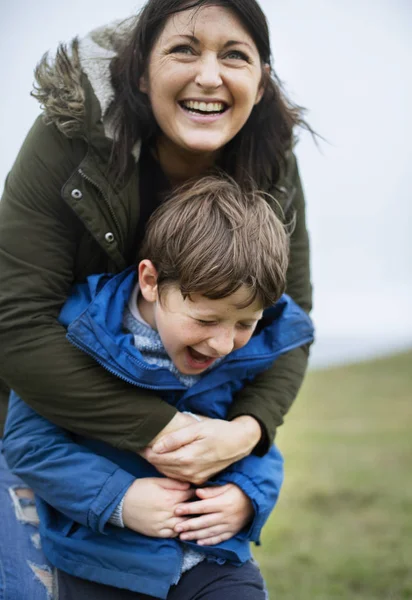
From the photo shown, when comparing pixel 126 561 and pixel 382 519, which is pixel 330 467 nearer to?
pixel 382 519

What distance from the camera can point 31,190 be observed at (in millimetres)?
2744

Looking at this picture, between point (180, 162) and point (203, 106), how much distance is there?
31 cm

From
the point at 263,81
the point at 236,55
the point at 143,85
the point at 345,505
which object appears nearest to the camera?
the point at 236,55

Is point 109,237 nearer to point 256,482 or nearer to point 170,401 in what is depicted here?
point 170,401

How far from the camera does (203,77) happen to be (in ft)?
8.91

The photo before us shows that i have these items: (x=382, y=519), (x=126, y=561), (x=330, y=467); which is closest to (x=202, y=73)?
(x=126, y=561)

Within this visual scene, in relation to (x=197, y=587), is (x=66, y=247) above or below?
above

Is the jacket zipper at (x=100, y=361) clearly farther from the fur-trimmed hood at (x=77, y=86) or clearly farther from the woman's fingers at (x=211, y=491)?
the fur-trimmed hood at (x=77, y=86)

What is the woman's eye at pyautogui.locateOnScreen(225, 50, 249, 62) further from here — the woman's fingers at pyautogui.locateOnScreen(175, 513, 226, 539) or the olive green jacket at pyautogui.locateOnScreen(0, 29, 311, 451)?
Answer: the woman's fingers at pyautogui.locateOnScreen(175, 513, 226, 539)

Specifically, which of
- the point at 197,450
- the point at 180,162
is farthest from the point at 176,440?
the point at 180,162

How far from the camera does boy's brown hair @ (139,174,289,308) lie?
2.53 meters

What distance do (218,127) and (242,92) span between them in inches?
5.3

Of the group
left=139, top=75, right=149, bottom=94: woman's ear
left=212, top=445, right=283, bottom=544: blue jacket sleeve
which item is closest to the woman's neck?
left=139, top=75, right=149, bottom=94: woman's ear

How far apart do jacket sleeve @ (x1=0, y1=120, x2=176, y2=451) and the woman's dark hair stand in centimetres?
19
